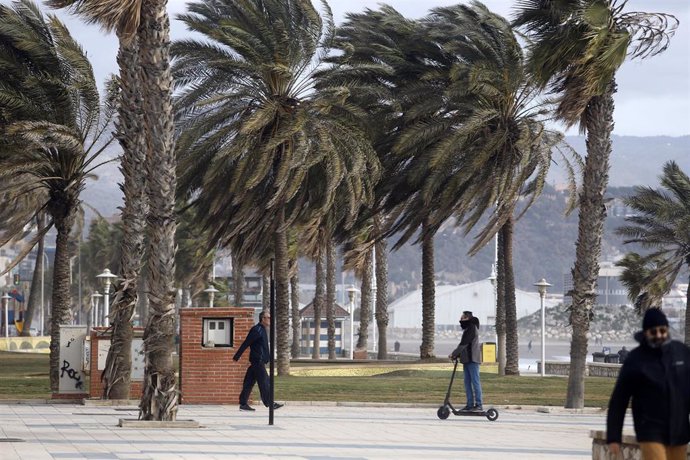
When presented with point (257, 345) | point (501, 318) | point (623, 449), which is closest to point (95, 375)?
point (257, 345)

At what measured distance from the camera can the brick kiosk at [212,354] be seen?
23.6 meters

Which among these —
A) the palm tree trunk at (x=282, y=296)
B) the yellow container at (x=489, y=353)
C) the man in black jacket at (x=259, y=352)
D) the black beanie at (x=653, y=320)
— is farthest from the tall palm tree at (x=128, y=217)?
the yellow container at (x=489, y=353)

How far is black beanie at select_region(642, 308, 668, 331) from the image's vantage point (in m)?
8.53

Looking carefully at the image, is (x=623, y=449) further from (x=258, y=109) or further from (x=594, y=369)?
(x=594, y=369)

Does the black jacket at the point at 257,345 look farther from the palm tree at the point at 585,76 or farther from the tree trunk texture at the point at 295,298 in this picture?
the tree trunk texture at the point at 295,298

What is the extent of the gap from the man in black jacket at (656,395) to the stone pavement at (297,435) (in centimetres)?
532

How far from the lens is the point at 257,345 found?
72.1ft

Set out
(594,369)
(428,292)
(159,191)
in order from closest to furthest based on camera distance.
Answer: (159,191)
(428,292)
(594,369)

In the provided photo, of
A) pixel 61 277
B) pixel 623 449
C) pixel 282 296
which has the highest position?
pixel 61 277

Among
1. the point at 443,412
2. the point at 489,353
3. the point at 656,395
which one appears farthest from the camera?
the point at 489,353

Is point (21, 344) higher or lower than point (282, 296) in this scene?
lower

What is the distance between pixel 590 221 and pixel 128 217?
8482 millimetres

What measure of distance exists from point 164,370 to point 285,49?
15887 millimetres

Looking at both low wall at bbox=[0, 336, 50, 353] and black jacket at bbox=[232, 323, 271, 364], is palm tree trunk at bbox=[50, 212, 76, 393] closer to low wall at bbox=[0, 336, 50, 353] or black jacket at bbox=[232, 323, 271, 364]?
black jacket at bbox=[232, 323, 271, 364]
